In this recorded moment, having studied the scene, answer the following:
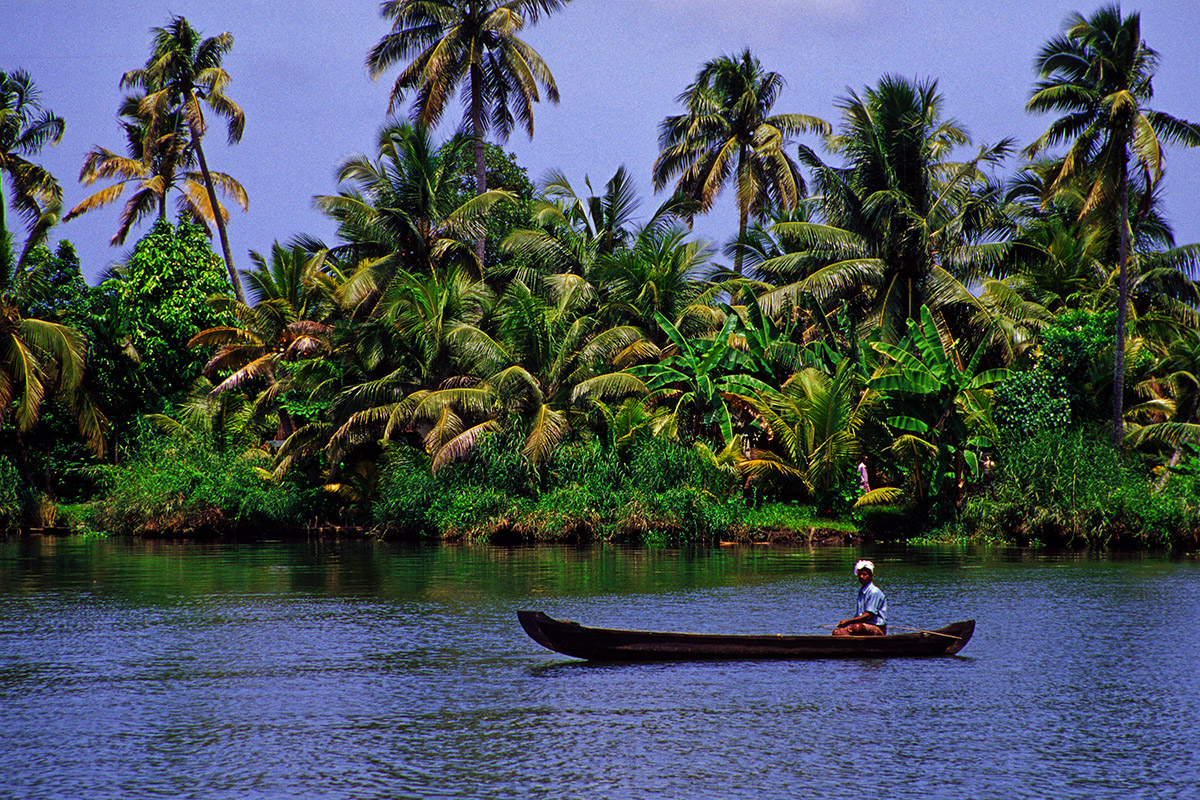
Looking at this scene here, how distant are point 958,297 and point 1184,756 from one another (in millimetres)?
24239

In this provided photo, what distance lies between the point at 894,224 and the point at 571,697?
24568 mm

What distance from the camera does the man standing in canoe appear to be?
13.9 m

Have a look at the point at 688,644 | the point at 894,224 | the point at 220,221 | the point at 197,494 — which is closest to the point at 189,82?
the point at 220,221

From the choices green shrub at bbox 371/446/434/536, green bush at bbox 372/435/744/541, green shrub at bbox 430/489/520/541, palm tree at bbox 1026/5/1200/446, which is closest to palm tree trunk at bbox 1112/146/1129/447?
palm tree at bbox 1026/5/1200/446

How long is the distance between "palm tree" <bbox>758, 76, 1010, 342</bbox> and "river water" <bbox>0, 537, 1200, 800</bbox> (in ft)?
44.0

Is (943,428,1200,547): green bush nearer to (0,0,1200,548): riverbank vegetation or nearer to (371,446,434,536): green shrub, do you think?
(0,0,1200,548): riverbank vegetation

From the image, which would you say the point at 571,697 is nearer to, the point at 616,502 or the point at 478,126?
the point at 616,502

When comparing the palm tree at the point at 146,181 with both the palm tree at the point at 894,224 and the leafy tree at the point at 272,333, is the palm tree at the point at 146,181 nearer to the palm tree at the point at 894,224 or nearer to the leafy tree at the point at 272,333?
the leafy tree at the point at 272,333

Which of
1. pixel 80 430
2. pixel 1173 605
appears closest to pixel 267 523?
pixel 80 430

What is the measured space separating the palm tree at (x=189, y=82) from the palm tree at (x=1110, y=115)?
26.9 meters

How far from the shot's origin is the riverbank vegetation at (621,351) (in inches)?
1225

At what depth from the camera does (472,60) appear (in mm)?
38062

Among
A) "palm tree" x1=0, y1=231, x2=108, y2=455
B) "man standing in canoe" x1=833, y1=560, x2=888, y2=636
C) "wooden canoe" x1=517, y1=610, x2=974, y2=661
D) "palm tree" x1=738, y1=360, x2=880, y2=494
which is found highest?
"palm tree" x1=0, y1=231, x2=108, y2=455

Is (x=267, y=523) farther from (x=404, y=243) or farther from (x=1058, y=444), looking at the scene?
(x=1058, y=444)
